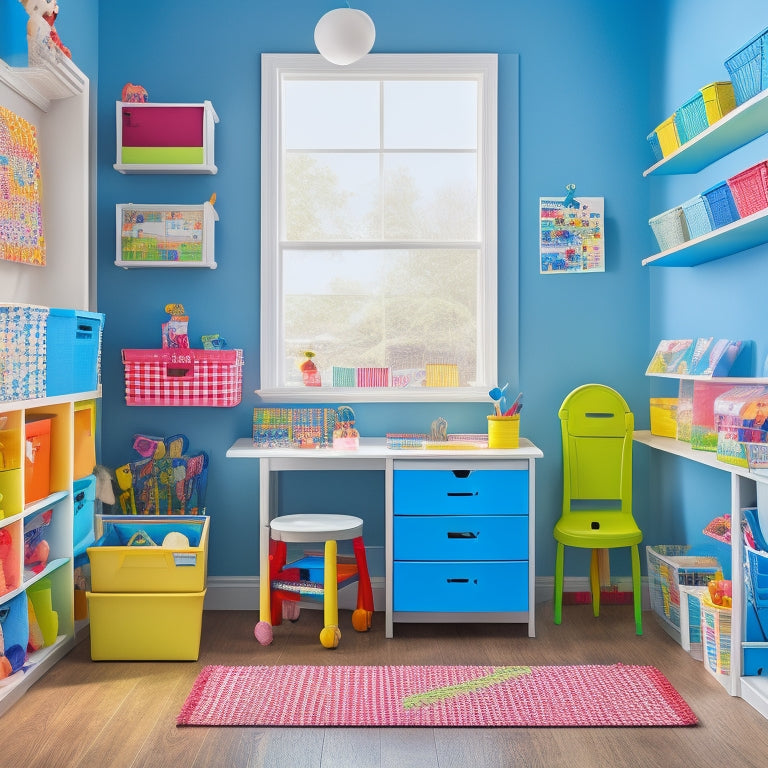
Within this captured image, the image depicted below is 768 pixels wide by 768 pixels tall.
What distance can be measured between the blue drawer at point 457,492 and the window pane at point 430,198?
1198 mm

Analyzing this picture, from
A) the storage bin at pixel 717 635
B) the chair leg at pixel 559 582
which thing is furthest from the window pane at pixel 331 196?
the storage bin at pixel 717 635

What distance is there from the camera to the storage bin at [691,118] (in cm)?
279

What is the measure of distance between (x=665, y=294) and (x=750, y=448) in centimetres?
130

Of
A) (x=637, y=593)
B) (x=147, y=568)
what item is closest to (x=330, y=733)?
(x=147, y=568)

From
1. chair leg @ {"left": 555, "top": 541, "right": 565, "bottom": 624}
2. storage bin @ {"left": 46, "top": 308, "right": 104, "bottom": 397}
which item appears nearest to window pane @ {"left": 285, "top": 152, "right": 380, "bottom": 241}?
storage bin @ {"left": 46, "top": 308, "right": 104, "bottom": 397}

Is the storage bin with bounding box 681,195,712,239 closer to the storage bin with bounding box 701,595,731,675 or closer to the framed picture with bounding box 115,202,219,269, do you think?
the storage bin with bounding box 701,595,731,675

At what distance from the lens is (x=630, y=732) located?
7.72 ft

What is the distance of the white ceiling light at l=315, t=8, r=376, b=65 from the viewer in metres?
2.97

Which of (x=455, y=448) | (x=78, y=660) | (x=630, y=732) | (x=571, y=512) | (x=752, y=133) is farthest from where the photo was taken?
(x=571, y=512)

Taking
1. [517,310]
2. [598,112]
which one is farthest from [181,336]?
[598,112]

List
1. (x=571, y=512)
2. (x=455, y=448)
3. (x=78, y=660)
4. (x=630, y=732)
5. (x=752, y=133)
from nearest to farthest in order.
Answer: (x=630, y=732)
(x=752, y=133)
(x=78, y=660)
(x=455, y=448)
(x=571, y=512)

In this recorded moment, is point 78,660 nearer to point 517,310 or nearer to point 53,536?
point 53,536

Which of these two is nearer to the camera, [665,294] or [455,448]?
[455,448]

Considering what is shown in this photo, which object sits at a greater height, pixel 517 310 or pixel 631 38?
pixel 631 38
